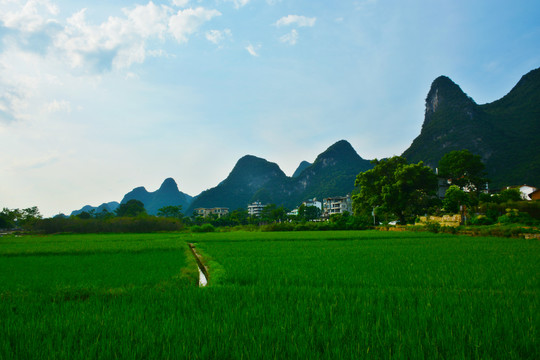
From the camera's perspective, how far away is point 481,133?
6662cm

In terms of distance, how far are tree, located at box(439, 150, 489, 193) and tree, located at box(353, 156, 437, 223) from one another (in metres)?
14.2

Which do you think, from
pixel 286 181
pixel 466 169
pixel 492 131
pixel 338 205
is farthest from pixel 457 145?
pixel 286 181

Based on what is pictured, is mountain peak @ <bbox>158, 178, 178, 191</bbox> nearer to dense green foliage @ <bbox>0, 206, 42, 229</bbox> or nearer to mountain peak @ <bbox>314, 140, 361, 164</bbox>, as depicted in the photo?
mountain peak @ <bbox>314, 140, 361, 164</bbox>

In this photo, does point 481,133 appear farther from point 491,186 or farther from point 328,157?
point 328,157

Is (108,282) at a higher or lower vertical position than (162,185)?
lower

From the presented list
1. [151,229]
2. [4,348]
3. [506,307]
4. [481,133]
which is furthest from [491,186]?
[4,348]

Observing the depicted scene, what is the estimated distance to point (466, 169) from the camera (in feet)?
131

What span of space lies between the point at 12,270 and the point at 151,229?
3285cm

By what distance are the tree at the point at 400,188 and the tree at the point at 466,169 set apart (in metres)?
Answer: 14.2

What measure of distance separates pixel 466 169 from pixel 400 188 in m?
19.1

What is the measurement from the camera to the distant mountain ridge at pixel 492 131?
57131 mm

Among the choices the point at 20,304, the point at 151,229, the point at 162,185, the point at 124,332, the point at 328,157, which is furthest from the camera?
the point at 162,185

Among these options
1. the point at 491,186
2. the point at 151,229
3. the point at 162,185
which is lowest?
the point at 151,229

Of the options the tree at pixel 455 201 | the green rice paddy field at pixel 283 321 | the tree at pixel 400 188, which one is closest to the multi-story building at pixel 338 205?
the tree at pixel 400 188
